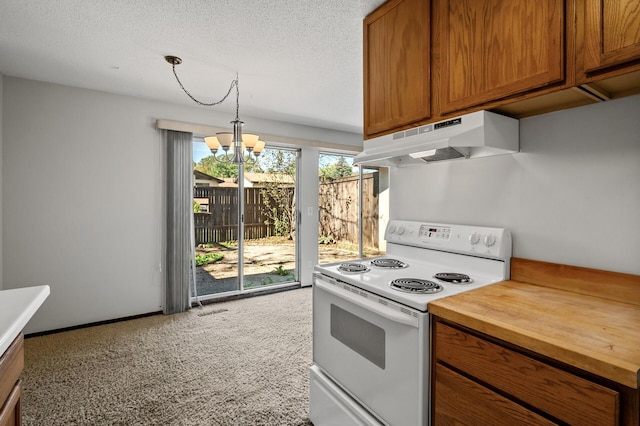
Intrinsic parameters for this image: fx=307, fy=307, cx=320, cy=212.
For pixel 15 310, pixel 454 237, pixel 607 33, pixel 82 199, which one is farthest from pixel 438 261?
pixel 82 199

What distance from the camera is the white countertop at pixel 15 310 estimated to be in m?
0.81

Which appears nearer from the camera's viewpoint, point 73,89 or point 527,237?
point 527,237

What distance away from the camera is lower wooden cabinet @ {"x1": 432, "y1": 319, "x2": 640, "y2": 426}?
757 millimetres

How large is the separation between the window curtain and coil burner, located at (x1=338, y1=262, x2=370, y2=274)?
249cm

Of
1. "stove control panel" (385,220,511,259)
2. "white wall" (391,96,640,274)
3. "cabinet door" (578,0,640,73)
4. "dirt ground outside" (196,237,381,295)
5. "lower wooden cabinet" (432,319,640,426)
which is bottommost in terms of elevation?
"dirt ground outside" (196,237,381,295)

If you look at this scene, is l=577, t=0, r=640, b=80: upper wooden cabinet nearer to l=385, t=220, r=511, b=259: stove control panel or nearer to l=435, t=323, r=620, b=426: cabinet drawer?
l=385, t=220, r=511, b=259: stove control panel

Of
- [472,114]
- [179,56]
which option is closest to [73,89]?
[179,56]

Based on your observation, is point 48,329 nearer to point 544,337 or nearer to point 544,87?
point 544,337

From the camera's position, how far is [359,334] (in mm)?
1441

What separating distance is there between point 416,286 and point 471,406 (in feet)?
1.50

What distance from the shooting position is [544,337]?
0.87 meters

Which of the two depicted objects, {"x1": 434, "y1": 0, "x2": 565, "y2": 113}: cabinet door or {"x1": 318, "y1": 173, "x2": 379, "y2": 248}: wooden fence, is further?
{"x1": 318, "y1": 173, "x2": 379, "y2": 248}: wooden fence

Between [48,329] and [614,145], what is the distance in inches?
177

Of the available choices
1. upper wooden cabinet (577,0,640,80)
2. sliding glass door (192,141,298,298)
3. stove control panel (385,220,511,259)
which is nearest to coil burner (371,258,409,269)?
stove control panel (385,220,511,259)
